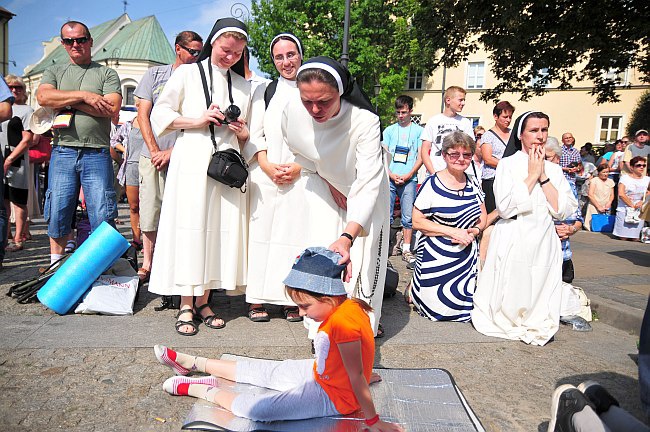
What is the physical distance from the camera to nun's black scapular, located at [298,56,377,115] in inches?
137

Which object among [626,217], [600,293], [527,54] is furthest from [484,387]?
[527,54]

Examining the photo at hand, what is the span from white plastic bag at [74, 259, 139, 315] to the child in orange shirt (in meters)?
1.74

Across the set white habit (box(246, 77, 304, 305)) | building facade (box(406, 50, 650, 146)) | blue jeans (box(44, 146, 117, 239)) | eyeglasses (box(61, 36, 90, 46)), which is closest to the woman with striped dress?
white habit (box(246, 77, 304, 305))

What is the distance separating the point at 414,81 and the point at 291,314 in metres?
41.9

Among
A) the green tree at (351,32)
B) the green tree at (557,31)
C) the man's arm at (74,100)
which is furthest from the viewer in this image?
the green tree at (351,32)

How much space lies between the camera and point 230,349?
3986 mm

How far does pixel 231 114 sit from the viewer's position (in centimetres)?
432

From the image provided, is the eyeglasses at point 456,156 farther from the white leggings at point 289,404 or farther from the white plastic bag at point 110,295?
the white plastic bag at point 110,295

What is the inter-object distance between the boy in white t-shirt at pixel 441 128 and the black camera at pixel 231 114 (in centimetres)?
371

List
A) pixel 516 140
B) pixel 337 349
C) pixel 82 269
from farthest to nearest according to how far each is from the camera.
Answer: pixel 516 140
pixel 82 269
pixel 337 349

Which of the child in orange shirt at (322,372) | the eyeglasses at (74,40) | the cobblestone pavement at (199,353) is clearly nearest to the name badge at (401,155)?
the cobblestone pavement at (199,353)

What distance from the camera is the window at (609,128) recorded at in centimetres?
3544

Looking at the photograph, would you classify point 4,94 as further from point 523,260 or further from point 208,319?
point 523,260

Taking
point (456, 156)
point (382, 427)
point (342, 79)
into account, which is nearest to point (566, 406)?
point (382, 427)
